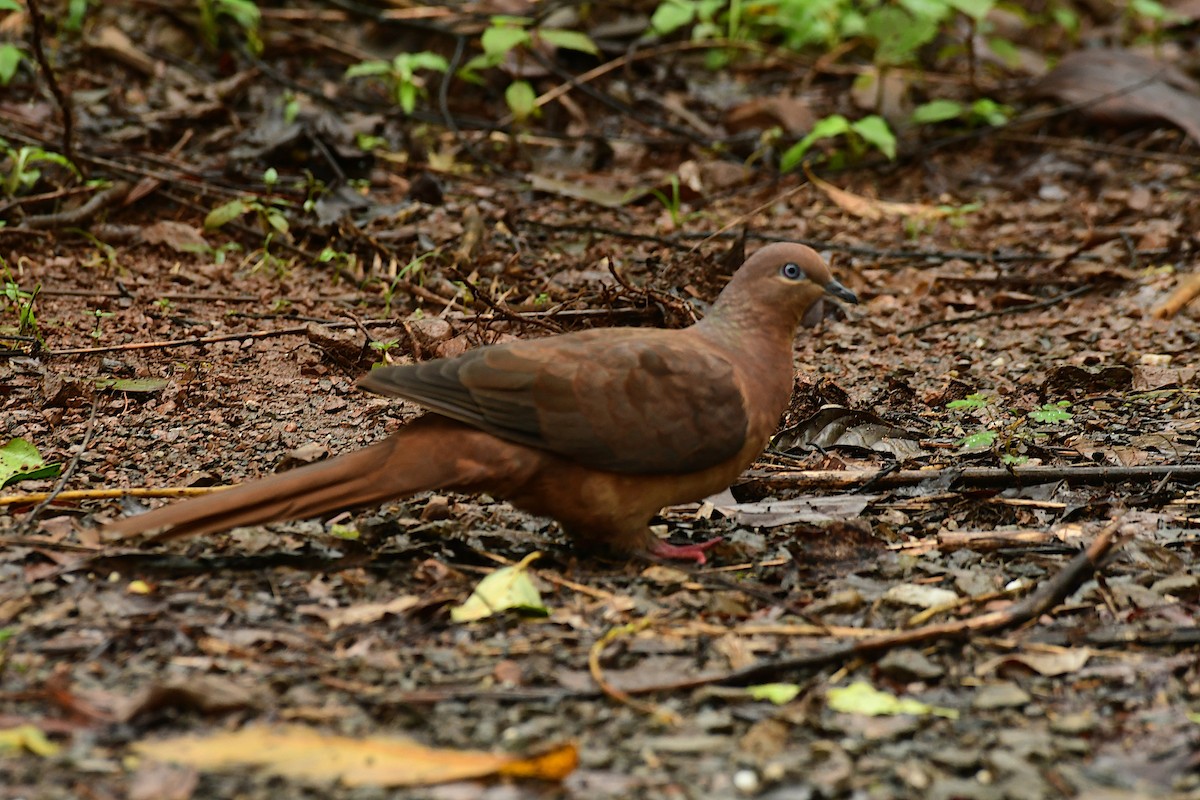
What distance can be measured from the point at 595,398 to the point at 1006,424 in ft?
6.55

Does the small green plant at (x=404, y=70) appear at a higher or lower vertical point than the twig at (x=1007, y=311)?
higher

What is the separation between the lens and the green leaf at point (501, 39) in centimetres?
771

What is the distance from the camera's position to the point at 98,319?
5738 millimetres

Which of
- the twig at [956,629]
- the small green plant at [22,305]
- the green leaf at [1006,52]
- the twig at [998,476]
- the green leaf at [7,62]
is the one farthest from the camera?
the green leaf at [1006,52]

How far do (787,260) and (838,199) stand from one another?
144 inches

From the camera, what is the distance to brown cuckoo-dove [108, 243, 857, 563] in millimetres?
3758

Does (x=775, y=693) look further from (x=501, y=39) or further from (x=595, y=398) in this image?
(x=501, y=39)

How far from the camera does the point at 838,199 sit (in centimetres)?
798

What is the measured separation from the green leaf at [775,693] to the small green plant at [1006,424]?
1802mm

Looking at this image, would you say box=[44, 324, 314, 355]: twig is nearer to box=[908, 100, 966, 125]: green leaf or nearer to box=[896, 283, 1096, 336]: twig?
box=[896, 283, 1096, 336]: twig

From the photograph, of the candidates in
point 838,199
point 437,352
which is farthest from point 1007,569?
point 838,199

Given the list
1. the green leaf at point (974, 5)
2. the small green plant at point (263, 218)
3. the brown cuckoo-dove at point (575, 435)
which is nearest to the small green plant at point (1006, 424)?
the brown cuckoo-dove at point (575, 435)

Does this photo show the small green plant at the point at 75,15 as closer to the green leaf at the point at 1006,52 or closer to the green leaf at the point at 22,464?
the green leaf at the point at 22,464

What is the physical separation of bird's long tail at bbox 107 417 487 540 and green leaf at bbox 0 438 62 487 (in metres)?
0.89
